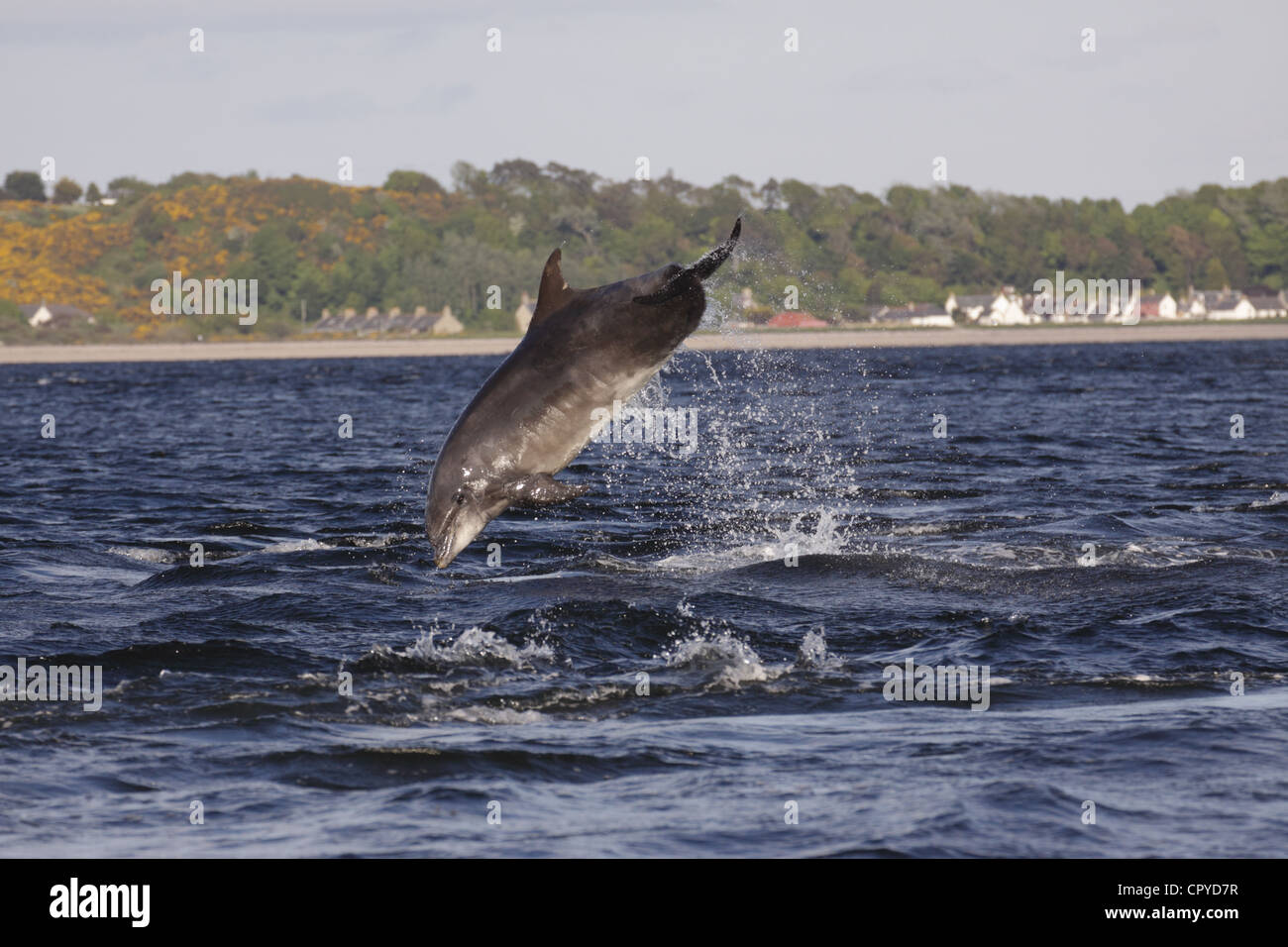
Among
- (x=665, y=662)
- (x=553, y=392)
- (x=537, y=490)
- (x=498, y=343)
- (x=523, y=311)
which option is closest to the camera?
(x=537, y=490)

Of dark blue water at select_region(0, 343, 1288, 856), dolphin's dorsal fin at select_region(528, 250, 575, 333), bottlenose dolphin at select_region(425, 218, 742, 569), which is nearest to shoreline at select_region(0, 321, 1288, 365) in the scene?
dark blue water at select_region(0, 343, 1288, 856)

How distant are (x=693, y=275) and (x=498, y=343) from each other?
164m

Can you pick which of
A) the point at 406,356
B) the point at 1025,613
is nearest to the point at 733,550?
the point at 1025,613

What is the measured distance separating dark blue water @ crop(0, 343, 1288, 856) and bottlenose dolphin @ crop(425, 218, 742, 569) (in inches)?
73.4

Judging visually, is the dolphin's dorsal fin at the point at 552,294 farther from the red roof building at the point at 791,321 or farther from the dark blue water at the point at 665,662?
the red roof building at the point at 791,321

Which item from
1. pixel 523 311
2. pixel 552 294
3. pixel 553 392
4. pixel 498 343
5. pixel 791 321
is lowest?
pixel 553 392

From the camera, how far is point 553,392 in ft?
36.4

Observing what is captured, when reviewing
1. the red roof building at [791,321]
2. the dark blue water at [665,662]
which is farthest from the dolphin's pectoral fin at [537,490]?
the red roof building at [791,321]

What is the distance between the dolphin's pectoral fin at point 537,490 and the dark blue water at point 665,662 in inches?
74.4

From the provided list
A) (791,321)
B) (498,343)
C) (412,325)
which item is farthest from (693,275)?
(412,325)

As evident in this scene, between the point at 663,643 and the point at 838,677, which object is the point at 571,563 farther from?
the point at 838,677

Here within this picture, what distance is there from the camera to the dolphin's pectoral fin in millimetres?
10617

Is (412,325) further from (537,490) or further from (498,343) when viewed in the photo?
(537,490)

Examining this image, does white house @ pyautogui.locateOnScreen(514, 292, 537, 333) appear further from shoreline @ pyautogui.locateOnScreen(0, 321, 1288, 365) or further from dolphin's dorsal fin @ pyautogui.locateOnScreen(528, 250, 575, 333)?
dolphin's dorsal fin @ pyautogui.locateOnScreen(528, 250, 575, 333)
